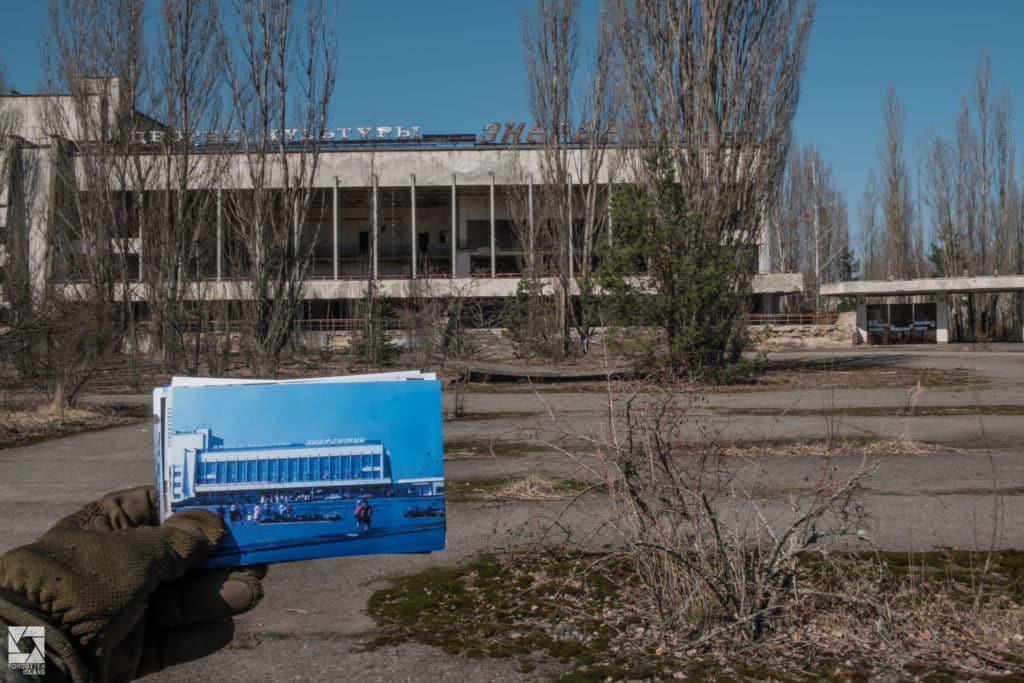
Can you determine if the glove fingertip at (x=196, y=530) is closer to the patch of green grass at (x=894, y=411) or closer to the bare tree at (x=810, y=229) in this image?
the patch of green grass at (x=894, y=411)

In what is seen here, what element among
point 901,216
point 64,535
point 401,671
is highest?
point 901,216

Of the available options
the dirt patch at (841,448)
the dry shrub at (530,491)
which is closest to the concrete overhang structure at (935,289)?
the dirt patch at (841,448)

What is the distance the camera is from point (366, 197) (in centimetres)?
5116

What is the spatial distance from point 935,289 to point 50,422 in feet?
130

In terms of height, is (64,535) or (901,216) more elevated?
(901,216)

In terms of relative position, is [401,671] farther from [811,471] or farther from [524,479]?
[811,471]

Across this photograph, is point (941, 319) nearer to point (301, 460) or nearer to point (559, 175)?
point (559, 175)

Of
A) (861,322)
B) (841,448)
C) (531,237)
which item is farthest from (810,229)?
(841,448)

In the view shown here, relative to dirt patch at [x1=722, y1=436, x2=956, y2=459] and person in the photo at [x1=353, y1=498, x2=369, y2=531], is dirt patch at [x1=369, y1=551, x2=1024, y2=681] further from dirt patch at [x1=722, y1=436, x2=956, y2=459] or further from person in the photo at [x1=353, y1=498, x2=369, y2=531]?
dirt patch at [x1=722, y1=436, x2=956, y2=459]

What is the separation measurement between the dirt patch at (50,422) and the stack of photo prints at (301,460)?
13362 millimetres

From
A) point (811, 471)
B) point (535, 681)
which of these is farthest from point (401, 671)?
point (811, 471)

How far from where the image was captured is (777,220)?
60.0m

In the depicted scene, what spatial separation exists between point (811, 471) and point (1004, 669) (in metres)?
5.48

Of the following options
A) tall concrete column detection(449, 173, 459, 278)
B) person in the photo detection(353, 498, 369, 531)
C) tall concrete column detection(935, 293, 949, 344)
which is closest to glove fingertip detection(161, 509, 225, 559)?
person in the photo detection(353, 498, 369, 531)
